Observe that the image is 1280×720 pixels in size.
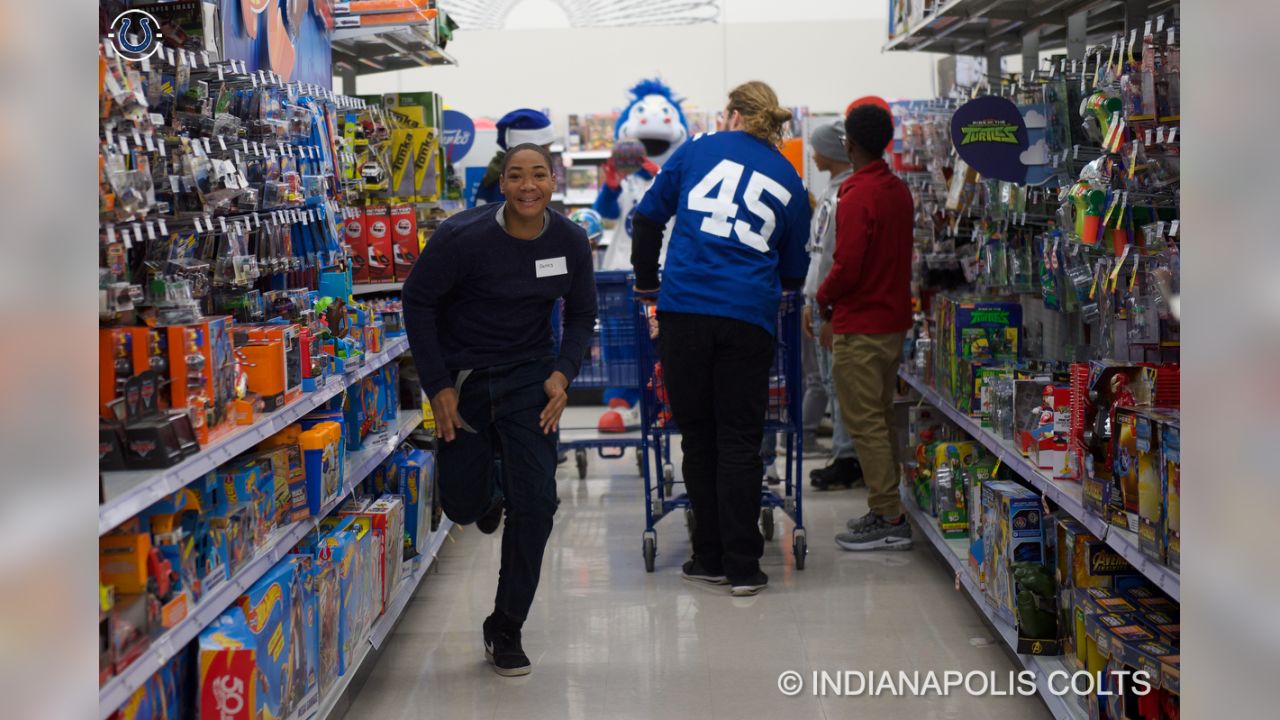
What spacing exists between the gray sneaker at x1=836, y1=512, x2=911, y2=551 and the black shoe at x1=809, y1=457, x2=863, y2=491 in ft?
3.78

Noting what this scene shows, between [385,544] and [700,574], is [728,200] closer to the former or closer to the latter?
[700,574]

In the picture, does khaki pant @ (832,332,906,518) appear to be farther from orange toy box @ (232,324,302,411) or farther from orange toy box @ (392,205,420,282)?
orange toy box @ (232,324,302,411)

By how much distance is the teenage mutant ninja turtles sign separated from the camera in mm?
4027

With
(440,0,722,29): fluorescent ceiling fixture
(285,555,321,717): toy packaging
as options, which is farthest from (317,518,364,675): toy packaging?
(440,0,722,29): fluorescent ceiling fixture

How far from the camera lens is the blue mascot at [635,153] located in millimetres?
7598

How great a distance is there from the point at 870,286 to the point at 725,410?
0.93 metres

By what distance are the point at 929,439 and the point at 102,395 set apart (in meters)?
3.70

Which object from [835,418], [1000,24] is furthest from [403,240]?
[835,418]

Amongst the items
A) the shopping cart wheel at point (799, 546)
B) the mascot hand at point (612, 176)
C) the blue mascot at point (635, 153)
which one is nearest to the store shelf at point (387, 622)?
the shopping cart wheel at point (799, 546)

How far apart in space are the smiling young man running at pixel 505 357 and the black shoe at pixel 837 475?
2813mm

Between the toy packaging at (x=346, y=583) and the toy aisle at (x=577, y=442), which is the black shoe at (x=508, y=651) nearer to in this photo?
the toy aisle at (x=577, y=442)

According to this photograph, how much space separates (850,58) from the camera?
1094 cm
